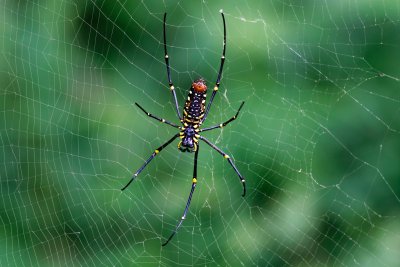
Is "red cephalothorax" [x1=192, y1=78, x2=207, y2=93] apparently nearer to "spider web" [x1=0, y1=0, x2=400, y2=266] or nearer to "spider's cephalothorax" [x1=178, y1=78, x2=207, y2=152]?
"spider's cephalothorax" [x1=178, y1=78, x2=207, y2=152]

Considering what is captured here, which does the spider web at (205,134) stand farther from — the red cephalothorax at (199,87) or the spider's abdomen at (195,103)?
the red cephalothorax at (199,87)

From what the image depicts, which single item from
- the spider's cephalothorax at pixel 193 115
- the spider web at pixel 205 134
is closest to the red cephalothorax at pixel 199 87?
the spider's cephalothorax at pixel 193 115

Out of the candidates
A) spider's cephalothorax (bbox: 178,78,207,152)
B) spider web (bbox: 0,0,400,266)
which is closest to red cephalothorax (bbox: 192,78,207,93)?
spider's cephalothorax (bbox: 178,78,207,152)

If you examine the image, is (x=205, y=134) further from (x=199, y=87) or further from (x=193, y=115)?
(x=199, y=87)

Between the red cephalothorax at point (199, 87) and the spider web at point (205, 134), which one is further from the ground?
the red cephalothorax at point (199, 87)

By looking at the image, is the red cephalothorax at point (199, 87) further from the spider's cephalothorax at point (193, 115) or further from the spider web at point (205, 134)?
the spider web at point (205, 134)

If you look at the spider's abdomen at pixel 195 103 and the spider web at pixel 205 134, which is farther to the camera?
the spider web at pixel 205 134
